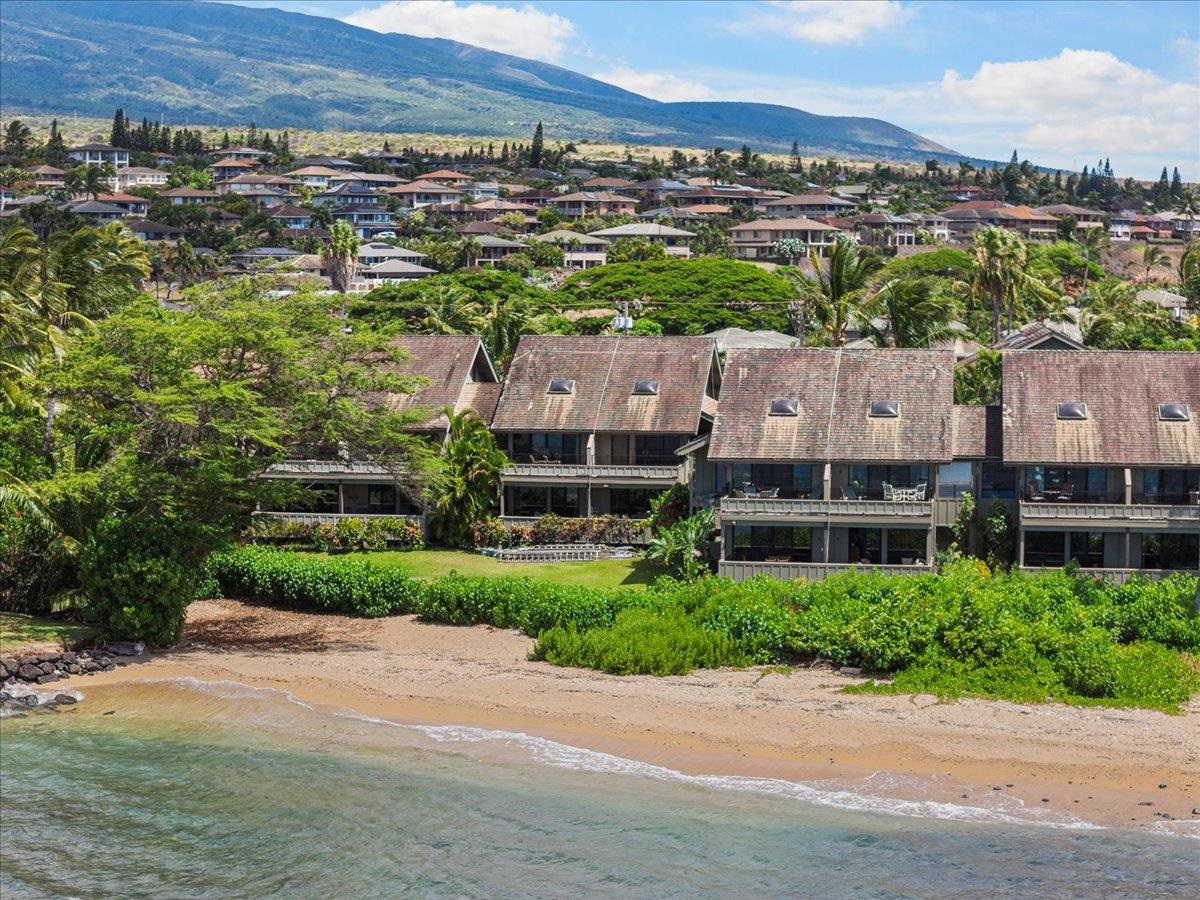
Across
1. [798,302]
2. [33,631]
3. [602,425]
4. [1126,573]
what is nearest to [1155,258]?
[798,302]

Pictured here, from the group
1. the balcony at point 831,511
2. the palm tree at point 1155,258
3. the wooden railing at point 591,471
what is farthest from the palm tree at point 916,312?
the palm tree at point 1155,258

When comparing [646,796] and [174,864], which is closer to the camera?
[174,864]

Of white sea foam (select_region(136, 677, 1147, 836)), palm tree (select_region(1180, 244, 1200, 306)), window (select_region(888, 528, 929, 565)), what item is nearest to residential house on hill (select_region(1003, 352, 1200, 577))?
window (select_region(888, 528, 929, 565))

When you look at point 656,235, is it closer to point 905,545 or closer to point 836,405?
point 836,405


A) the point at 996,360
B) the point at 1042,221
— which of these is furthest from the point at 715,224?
the point at 996,360

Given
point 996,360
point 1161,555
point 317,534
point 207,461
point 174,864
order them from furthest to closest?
point 996,360 → point 317,534 → point 1161,555 → point 207,461 → point 174,864

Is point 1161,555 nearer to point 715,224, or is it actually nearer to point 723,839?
point 723,839
